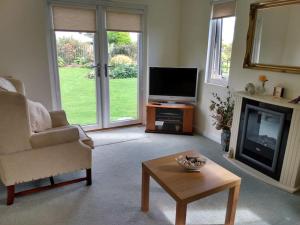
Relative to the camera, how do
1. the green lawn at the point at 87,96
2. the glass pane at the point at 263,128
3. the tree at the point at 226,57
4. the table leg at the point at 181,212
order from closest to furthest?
1. the table leg at the point at 181,212
2. the glass pane at the point at 263,128
3. the tree at the point at 226,57
4. the green lawn at the point at 87,96

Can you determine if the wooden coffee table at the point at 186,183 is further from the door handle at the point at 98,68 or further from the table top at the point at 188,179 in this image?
the door handle at the point at 98,68

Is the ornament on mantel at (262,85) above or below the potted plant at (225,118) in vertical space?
above

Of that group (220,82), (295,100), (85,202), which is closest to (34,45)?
(85,202)

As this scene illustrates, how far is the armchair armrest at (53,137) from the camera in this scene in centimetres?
210

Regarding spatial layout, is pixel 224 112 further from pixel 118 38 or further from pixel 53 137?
pixel 53 137

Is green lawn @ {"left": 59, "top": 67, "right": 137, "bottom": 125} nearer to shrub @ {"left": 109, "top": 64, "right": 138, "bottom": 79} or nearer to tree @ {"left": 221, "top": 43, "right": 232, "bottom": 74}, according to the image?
shrub @ {"left": 109, "top": 64, "right": 138, "bottom": 79}

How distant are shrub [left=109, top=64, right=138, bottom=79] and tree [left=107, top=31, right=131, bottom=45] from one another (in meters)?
0.38

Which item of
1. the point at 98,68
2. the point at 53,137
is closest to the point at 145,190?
the point at 53,137

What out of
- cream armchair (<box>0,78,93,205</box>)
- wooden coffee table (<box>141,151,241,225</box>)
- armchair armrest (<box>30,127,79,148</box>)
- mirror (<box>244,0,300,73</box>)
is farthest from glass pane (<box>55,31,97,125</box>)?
mirror (<box>244,0,300,73</box>)

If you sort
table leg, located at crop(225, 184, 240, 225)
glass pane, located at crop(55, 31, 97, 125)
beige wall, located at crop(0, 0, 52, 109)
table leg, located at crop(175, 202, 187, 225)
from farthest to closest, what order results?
1. glass pane, located at crop(55, 31, 97, 125)
2. beige wall, located at crop(0, 0, 52, 109)
3. table leg, located at crop(225, 184, 240, 225)
4. table leg, located at crop(175, 202, 187, 225)

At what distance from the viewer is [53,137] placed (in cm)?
217

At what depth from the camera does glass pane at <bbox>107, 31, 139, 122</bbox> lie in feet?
12.8

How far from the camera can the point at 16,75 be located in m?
3.25

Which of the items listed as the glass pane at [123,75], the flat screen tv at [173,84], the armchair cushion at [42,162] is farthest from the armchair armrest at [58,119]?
the flat screen tv at [173,84]
